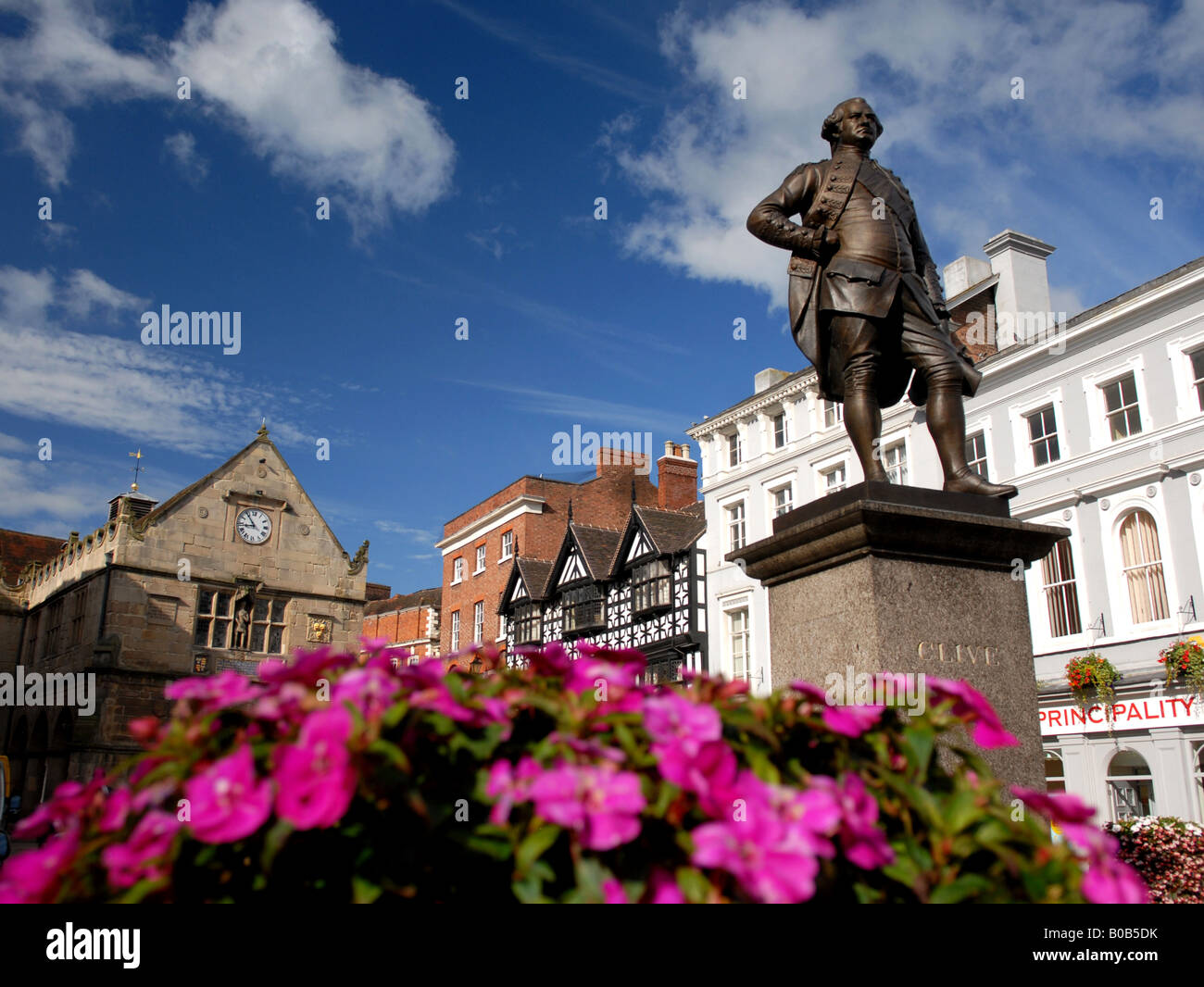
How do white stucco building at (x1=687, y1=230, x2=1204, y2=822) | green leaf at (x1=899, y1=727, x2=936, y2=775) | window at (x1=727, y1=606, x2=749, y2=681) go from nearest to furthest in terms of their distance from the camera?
green leaf at (x1=899, y1=727, x2=936, y2=775)
white stucco building at (x1=687, y1=230, x2=1204, y2=822)
window at (x1=727, y1=606, x2=749, y2=681)

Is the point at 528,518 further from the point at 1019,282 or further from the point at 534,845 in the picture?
the point at 534,845

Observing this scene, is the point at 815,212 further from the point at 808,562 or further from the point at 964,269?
the point at 964,269

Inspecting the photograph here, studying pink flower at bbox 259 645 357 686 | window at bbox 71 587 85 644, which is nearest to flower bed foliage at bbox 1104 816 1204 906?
pink flower at bbox 259 645 357 686

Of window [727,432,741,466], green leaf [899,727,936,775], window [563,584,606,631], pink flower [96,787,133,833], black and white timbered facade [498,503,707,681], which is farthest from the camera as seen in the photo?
window [563,584,606,631]

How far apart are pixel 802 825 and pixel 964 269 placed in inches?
1149

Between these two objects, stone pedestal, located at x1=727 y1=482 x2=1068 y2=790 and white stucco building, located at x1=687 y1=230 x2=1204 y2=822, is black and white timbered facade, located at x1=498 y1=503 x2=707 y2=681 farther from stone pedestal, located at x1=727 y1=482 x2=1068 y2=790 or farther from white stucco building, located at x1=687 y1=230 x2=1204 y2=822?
stone pedestal, located at x1=727 y1=482 x2=1068 y2=790

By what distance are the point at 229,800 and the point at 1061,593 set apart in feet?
77.8

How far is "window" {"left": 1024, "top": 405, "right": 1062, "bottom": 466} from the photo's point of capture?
23.0 m

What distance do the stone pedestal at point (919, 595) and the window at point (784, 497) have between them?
24.8 m

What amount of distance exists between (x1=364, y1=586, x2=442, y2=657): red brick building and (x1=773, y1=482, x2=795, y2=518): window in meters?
31.7

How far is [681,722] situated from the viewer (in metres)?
1.76

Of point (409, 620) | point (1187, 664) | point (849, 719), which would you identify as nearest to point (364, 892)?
point (849, 719)

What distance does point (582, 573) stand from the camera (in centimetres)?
3700
